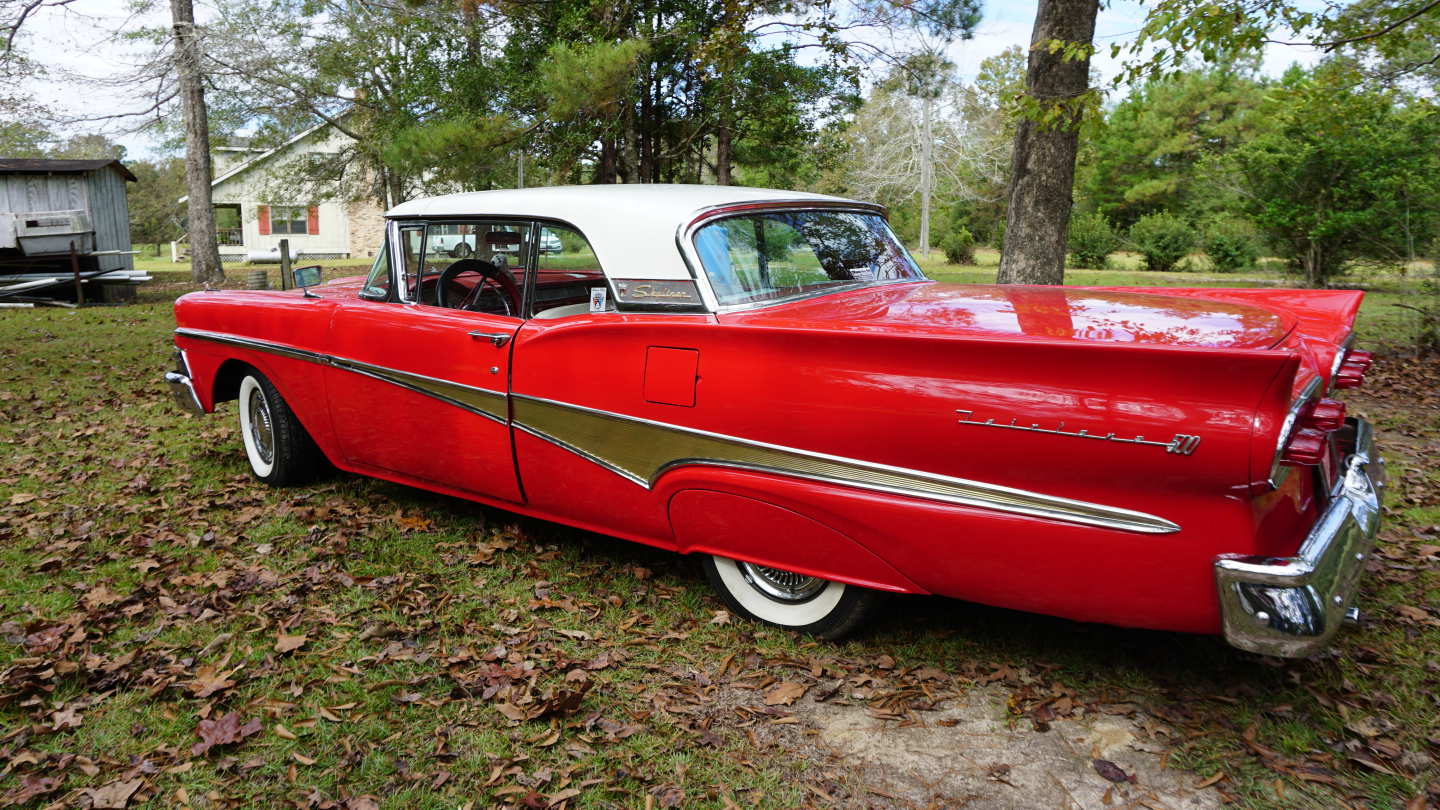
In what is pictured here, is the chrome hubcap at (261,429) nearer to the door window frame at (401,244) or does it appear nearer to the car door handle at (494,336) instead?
the door window frame at (401,244)

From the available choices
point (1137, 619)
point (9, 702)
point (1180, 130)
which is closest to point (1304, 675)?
point (1137, 619)

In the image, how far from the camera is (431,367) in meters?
4.00

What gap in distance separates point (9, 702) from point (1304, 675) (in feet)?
13.7

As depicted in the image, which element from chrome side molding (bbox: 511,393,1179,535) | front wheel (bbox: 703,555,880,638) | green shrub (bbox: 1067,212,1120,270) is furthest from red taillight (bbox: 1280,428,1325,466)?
green shrub (bbox: 1067,212,1120,270)

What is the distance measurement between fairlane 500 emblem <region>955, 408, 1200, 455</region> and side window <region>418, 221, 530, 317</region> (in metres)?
2.06

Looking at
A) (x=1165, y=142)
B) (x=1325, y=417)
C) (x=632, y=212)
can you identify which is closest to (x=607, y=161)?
(x=632, y=212)

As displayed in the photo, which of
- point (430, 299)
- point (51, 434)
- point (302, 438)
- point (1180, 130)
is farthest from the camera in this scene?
point (1180, 130)

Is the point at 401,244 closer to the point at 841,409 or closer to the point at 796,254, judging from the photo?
the point at 796,254

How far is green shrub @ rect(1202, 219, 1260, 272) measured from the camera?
78.2ft

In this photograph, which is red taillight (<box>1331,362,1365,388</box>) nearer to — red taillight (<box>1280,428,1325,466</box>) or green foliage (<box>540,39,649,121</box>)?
red taillight (<box>1280,428,1325,466</box>)

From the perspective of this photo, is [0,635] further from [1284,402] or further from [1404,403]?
[1404,403]

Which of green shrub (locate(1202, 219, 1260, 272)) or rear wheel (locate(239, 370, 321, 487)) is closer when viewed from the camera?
rear wheel (locate(239, 370, 321, 487))

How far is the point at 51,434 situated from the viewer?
21.7ft

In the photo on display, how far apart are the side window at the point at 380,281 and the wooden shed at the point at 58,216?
14.8m
